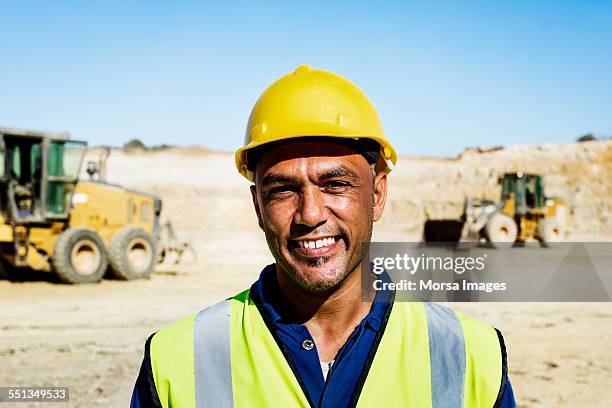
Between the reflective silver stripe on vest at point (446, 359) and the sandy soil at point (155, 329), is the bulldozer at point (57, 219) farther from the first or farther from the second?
the reflective silver stripe on vest at point (446, 359)

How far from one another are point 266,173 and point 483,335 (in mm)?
788

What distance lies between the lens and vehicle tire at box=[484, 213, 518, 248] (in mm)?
19656

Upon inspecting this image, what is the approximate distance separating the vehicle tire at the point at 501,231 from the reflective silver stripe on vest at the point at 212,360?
18.5 m

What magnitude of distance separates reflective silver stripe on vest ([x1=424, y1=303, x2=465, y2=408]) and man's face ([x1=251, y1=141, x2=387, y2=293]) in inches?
12.0

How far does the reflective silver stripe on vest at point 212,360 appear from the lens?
184cm

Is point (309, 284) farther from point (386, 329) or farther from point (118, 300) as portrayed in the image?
point (118, 300)

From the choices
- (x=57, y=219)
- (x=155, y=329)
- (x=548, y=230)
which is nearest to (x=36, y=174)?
(x=57, y=219)

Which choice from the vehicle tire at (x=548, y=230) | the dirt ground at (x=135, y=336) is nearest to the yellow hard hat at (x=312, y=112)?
the dirt ground at (x=135, y=336)

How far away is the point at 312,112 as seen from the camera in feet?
6.95

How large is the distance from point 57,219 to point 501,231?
12.7 meters

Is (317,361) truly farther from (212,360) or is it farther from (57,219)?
(57,219)

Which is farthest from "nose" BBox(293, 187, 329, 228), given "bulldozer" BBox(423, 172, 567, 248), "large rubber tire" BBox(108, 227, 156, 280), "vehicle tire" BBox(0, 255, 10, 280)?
"bulldozer" BBox(423, 172, 567, 248)

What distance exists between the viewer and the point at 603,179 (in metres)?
43.9

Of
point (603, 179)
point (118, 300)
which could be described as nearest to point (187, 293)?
point (118, 300)
